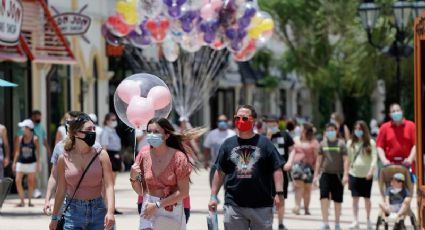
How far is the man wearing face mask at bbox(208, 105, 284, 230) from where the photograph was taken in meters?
10.5

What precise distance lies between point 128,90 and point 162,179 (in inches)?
84.9

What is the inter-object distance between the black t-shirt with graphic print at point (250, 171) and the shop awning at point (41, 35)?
14244 mm

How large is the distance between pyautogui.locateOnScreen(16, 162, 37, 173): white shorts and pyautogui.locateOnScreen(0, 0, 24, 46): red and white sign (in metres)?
2.40

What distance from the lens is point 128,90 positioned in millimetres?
11727

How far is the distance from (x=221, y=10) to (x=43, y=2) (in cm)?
404

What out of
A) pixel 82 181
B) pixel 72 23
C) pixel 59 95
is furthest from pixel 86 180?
pixel 59 95

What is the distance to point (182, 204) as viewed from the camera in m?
9.90

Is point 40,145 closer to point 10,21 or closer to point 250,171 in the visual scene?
point 10,21

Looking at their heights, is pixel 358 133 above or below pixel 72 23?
below

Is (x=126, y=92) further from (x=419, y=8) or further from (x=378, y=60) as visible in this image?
(x=378, y=60)

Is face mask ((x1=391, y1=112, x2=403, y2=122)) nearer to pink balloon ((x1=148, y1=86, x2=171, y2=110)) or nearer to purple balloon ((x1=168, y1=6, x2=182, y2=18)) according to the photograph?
pink balloon ((x1=148, y1=86, x2=171, y2=110))

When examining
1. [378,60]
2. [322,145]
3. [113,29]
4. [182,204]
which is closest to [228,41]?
[113,29]

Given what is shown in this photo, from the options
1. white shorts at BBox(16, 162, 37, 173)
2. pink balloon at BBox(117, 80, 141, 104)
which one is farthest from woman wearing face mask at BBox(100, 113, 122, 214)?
pink balloon at BBox(117, 80, 141, 104)

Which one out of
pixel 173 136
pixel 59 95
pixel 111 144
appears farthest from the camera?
pixel 59 95
